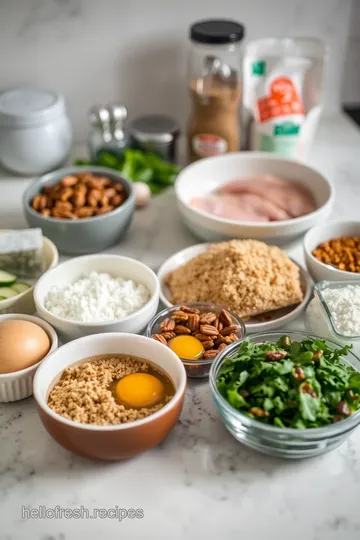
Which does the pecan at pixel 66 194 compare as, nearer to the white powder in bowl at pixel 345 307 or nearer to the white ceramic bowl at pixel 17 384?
the white ceramic bowl at pixel 17 384

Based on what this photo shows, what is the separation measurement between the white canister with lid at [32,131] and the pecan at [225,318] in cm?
77

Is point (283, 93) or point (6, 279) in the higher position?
point (283, 93)

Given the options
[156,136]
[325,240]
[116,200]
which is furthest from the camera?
[156,136]

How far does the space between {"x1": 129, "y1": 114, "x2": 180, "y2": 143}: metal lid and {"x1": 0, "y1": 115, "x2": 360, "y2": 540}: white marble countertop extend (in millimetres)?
856

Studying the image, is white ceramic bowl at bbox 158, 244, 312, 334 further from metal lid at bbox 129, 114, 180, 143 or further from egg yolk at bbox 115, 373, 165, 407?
metal lid at bbox 129, 114, 180, 143

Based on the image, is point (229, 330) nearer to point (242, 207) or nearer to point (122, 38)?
point (242, 207)

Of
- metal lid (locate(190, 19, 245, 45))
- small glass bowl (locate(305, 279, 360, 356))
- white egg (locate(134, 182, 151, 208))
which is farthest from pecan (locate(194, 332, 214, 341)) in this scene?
metal lid (locate(190, 19, 245, 45))

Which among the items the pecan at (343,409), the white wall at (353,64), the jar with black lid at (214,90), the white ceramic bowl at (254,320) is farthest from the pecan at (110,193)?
the white wall at (353,64)

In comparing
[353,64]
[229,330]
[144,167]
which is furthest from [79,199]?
[353,64]

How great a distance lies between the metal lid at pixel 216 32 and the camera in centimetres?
167

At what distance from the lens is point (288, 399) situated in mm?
1025

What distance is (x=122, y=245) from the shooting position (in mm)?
1598

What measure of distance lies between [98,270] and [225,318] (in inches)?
12.3

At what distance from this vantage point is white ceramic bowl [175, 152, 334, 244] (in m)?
1.47
